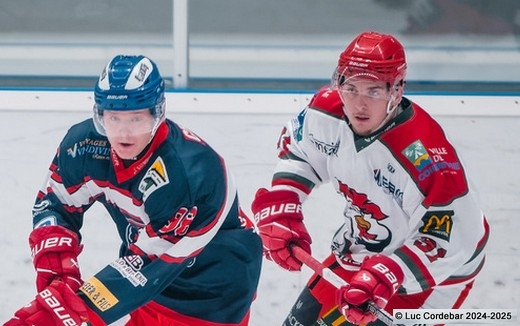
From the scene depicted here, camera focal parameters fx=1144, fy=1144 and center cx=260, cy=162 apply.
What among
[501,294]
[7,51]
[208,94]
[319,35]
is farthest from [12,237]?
[319,35]

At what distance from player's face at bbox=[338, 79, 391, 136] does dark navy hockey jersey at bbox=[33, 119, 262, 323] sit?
31cm

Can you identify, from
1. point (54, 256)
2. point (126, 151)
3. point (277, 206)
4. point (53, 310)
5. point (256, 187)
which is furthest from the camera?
point (256, 187)

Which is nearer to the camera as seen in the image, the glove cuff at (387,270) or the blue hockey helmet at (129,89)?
the blue hockey helmet at (129,89)

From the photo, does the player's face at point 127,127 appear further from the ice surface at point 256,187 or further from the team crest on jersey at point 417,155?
the ice surface at point 256,187

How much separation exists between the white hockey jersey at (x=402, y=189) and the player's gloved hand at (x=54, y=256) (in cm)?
57

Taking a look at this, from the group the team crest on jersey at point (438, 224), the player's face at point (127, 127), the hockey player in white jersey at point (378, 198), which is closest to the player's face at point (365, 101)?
the hockey player in white jersey at point (378, 198)

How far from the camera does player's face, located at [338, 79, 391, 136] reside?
8.05ft

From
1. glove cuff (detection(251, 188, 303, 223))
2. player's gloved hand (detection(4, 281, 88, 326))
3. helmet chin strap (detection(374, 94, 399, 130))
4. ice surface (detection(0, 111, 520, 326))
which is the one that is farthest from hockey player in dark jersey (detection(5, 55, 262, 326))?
ice surface (detection(0, 111, 520, 326))

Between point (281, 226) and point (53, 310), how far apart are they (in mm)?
652

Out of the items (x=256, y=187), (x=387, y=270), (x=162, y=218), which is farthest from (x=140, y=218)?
(x=256, y=187)

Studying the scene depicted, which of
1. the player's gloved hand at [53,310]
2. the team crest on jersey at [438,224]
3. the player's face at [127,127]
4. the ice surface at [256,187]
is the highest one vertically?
the player's face at [127,127]

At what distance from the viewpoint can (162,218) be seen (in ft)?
7.81

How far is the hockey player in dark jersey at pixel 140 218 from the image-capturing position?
7.55 feet

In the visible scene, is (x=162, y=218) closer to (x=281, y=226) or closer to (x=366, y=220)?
(x=281, y=226)
